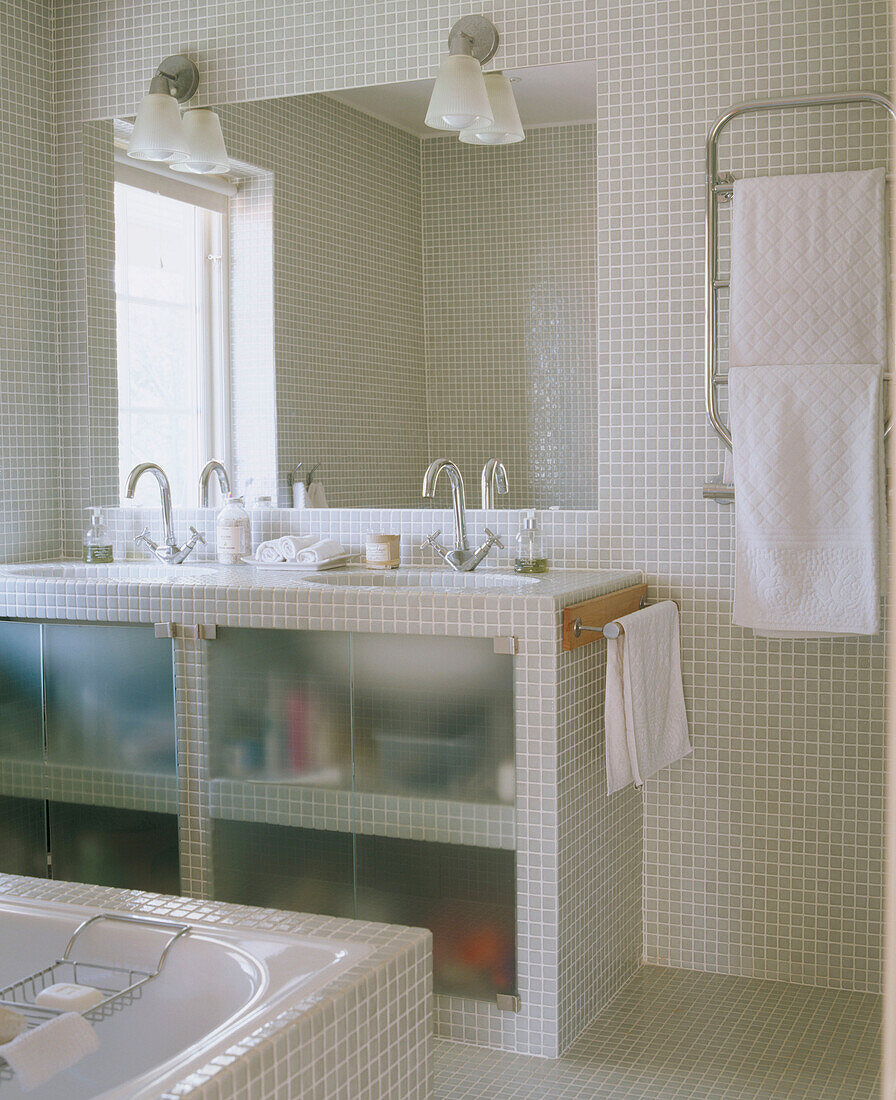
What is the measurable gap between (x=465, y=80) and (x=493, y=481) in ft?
2.98

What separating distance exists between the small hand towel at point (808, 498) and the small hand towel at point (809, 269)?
8 centimetres

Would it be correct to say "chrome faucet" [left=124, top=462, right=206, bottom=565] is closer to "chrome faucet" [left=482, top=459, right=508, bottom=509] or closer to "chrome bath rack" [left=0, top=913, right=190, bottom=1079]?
"chrome faucet" [left=482, top=459, right=508, bottom=509]

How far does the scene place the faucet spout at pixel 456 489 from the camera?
9.18 ft

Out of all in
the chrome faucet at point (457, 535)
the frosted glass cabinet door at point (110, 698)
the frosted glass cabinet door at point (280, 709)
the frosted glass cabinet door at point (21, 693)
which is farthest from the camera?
the chrome faucet at point (457, 535)

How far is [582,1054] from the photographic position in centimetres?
231

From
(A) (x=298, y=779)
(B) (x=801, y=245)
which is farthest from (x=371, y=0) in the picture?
(A) (x=298, y=779)

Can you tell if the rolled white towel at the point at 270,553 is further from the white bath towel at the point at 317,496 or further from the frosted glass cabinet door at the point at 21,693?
the frosted glass cabinet door at the point at 21,693

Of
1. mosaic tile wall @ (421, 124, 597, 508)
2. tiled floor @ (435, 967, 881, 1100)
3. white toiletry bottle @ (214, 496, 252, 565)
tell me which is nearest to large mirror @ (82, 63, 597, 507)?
mosaic tile wall @ (421, 124, 597, 508)

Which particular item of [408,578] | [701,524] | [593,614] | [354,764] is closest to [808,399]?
Result: [701,524]

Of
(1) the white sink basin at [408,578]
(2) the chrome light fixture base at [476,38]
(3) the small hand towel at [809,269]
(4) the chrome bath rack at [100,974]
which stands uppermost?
(2) the chrome light fixture base at [476,38]

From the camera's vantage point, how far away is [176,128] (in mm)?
3016

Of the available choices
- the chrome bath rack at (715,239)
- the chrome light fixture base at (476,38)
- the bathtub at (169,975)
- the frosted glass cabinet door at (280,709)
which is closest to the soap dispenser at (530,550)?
the chrome bath rack at (715,239)

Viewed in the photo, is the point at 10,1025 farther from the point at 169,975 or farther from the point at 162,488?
the point at 162,488

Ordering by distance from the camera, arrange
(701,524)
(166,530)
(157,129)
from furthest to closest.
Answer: (166,530) < (157,129) < (701,524)
